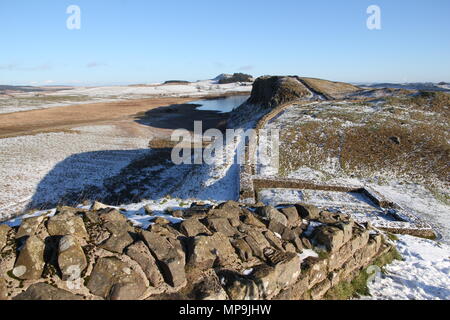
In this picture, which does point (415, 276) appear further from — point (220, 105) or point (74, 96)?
point (74, 96)

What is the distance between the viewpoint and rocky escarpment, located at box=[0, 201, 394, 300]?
5410 mm

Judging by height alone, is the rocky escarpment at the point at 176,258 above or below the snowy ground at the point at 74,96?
below

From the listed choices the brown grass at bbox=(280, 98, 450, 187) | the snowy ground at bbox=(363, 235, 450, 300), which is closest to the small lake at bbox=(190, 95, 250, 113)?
the brown grass at bbox=(280, 98, 450, 187)

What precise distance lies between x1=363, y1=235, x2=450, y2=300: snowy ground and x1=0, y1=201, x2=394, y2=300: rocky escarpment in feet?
2.61

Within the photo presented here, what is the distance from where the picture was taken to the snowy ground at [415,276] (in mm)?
8268

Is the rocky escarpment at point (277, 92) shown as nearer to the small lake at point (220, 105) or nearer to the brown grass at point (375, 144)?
the brown grass at point (375, 144)

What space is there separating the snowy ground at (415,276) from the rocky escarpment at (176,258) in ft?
2.61

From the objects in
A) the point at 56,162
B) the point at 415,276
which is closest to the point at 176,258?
the point at 415,276

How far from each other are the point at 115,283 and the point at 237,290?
8.17ft

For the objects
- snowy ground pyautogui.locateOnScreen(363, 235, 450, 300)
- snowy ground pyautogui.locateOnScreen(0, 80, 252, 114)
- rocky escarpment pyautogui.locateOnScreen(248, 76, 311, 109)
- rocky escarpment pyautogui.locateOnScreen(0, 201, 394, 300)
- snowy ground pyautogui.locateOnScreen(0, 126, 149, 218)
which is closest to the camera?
rocky escarpment pyautogui.locateOnScreen(0, 201, 394, 300)

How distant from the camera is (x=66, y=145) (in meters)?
33.1

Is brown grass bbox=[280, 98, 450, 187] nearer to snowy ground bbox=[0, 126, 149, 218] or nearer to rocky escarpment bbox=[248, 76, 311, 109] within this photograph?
rocky escarpment bbox=[248, 76, 311, 109]

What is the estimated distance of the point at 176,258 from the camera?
6199mm

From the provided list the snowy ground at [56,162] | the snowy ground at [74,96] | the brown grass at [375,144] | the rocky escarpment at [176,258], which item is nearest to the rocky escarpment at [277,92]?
the brown grass at [375,144]
